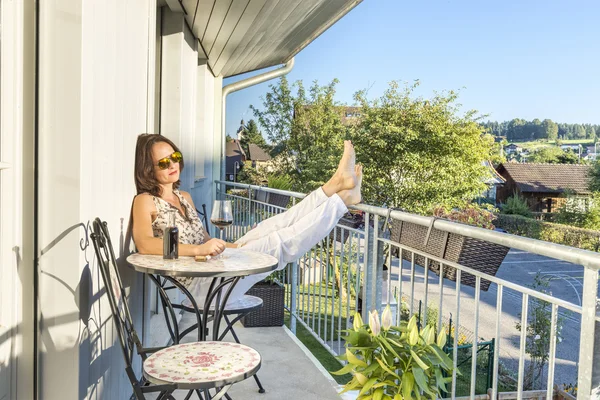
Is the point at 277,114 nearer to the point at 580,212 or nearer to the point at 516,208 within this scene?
the point at 516,208

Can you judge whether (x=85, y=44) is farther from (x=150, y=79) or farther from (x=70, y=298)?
(x=150, y=79)

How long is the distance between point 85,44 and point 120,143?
0.63m

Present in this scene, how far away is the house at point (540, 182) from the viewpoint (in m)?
52.9

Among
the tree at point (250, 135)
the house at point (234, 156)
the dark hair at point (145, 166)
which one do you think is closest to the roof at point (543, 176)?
the house at point (234, 156)

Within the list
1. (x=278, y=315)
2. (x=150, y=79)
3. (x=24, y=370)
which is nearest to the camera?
(x=24, y=370)

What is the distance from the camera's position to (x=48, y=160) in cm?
183

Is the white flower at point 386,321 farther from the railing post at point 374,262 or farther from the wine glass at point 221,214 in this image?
the wine glass at point 221,214

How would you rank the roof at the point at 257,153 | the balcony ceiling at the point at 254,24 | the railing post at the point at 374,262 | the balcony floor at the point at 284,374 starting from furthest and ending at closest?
1. the roof at the point at 257,153
2. the balcony ceiling at the point at 254,24
3. the balcony floor at the point at 284,374
4. the railing post at the point at 374,262

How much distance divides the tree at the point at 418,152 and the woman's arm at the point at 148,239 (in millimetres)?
23938

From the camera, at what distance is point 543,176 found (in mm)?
55406

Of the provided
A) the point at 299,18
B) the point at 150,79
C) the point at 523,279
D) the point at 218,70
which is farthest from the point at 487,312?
the point at 150,79

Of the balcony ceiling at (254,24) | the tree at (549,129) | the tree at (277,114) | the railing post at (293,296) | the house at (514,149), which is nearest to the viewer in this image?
the railing post at (293,296)

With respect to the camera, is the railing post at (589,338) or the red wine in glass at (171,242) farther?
the red wine in glass at (171,242)

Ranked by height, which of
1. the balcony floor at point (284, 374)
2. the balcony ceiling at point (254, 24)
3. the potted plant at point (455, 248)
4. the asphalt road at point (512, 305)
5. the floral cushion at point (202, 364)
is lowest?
the asphalt road at point (512, 305)
